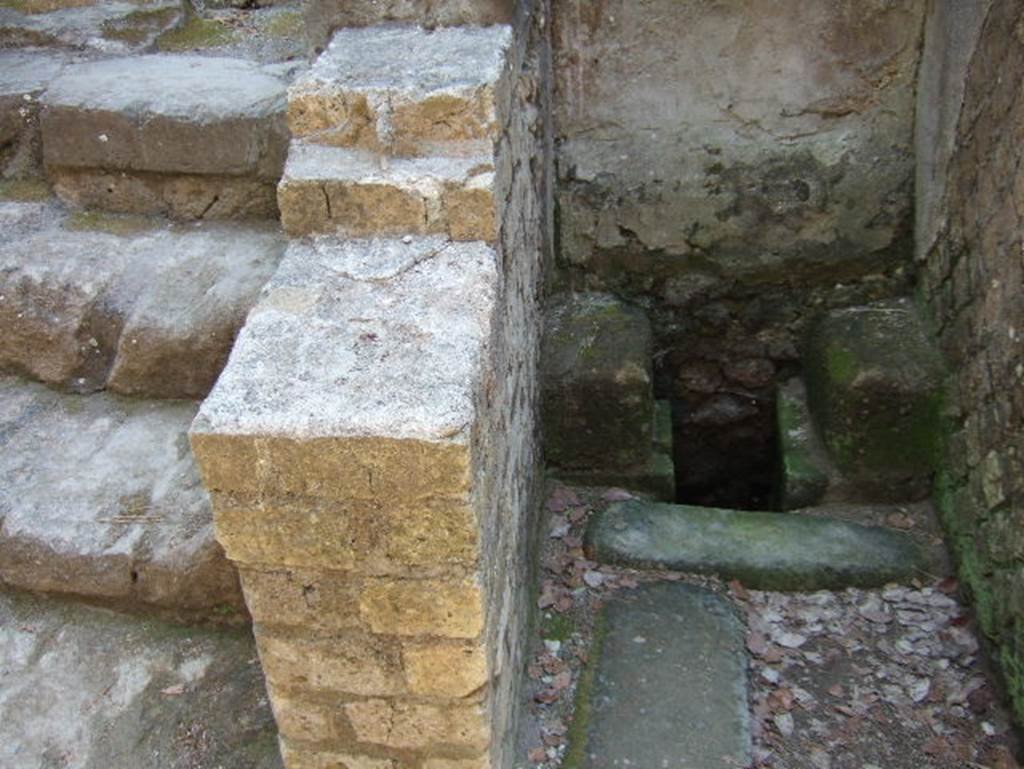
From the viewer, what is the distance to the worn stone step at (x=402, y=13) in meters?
2.64

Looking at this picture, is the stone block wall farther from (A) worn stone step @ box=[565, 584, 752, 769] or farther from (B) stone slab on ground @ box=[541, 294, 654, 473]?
(B) stone slab on ground @ box=[541, 294, 654, 473]

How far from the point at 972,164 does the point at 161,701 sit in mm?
2570

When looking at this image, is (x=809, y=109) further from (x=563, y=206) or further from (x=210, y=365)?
(x=210, y=365)

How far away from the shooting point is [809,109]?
3.29m

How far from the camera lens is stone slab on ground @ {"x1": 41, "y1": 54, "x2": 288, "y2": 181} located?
294cm

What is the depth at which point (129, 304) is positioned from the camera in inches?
112

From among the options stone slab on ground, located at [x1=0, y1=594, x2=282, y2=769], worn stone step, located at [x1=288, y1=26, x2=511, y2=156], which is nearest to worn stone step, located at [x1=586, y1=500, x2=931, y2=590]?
stone slab on ground, located at [x1=0, y1=594, x2=282, y2=769]

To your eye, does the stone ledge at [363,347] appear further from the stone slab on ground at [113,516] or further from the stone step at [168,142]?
the stone step at [168,142]

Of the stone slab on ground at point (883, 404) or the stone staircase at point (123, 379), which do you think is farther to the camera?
the stone slab on ground at point (883, 404)

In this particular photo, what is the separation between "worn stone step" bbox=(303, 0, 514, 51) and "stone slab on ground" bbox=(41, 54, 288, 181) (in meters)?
0.34

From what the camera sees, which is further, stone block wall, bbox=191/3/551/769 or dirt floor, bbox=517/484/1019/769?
dirt floor, bbox=517/484/1019/769

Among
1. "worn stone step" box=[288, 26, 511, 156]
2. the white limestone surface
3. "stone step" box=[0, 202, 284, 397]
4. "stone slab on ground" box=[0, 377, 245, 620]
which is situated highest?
the white limestone surface

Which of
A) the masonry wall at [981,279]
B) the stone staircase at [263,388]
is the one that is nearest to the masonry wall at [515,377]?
the stone staircase at [263,388]

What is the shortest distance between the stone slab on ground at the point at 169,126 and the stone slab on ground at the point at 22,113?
0.09 meters
